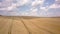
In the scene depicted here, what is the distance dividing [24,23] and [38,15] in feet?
0.48

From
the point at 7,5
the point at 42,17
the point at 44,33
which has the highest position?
the point at 7,5

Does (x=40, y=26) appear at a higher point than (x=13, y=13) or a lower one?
lower

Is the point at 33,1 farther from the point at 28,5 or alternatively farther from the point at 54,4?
the point at 54,4

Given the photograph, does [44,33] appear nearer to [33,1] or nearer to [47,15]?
[47,15]

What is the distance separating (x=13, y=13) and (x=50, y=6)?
0.34 metres

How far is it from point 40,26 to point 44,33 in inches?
3.0

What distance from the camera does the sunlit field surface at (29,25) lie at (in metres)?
1.00

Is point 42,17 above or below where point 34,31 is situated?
above

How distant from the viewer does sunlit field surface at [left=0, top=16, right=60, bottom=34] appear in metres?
1.00

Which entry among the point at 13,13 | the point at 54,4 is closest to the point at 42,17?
the point at 54,4

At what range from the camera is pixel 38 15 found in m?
1.08

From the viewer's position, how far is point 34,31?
100 centimetres

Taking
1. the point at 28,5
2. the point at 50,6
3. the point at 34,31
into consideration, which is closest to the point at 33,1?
the point at 28,5

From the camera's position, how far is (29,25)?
104cm
